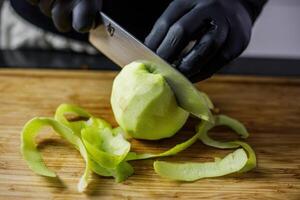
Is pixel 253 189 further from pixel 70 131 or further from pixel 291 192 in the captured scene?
pixel 70 131

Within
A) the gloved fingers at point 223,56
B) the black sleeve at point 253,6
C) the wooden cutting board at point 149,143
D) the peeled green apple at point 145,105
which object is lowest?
the wooden cutting board at point 149,143

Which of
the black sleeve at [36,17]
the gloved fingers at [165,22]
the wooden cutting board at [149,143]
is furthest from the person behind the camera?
the black sleeve at [36,17]

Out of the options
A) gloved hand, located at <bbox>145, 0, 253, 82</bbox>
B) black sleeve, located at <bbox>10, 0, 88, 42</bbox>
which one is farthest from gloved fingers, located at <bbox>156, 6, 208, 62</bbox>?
black sleeve, located at <bbox>10, 0, 88, 42</bbox>

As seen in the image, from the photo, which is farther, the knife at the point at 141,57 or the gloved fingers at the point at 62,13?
the gloved fingers at the point at 62,13

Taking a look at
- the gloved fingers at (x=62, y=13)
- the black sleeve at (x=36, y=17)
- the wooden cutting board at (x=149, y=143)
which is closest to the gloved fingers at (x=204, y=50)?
the wooden cutting board at (x=149, y=143)

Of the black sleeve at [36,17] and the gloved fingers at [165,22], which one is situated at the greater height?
the gloved fingers at [165,22]

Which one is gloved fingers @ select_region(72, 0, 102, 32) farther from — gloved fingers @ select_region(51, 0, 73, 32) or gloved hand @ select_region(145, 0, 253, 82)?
gloved hand @ select_region(145, 0, 253, 82)

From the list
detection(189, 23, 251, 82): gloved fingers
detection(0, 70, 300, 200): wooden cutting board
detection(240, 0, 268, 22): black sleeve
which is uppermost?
detection(240, 0, 268, 22): black sleeve

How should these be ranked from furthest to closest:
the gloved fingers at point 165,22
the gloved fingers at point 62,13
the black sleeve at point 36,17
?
the black sleeve at point 36,17 < the gloved fingers at point 62,13 < the gloved fingers at point 165,22

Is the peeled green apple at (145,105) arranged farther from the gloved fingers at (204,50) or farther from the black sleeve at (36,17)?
the black sleeve at (36,17)
